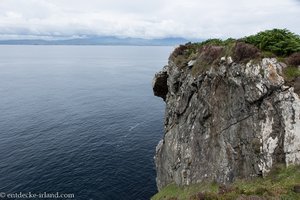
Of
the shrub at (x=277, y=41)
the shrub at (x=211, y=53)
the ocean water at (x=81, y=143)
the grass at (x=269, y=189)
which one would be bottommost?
the ocean water at (x=81, y=143)

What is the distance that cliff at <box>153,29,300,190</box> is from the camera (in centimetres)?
3052

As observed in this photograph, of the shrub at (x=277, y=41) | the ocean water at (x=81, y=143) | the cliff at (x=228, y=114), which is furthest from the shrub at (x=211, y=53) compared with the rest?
the ocean water at (x=81, y=143)

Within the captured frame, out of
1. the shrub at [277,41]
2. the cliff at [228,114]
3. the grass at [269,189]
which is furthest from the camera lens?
the shrub at [277,41]

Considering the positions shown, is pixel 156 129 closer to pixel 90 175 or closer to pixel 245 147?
pixel 90 175

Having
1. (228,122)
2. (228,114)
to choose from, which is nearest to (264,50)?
(228,114)

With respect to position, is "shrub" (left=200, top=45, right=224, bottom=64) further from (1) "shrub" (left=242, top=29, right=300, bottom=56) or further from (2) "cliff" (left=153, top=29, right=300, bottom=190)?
(1) "shrub" (left=242, top=29, right=300, bottom=56)

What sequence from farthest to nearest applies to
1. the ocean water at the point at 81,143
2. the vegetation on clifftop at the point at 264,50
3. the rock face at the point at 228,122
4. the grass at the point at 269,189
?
the ocean water at the point at 81,143
the vegetation on clifftop at the point at 264,50
the rock face at the point at 228,122
the grass at the point at 269,189

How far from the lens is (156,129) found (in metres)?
107

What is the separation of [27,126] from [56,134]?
1402 centimetres

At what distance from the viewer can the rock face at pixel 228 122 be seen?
99.5ft

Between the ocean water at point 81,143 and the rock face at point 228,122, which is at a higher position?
the rock face at point 228,122

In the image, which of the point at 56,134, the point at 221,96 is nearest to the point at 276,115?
the point at 221,96

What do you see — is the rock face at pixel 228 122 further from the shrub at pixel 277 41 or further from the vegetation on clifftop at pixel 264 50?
the shrub at pixel 277 41

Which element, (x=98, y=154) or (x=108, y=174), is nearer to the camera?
(x=108, y=174)
